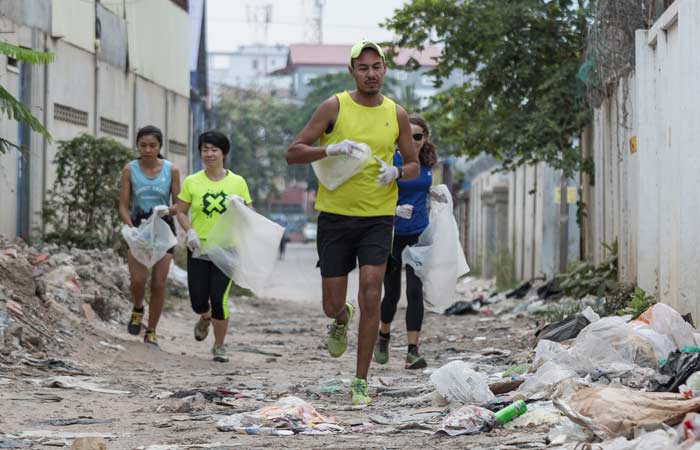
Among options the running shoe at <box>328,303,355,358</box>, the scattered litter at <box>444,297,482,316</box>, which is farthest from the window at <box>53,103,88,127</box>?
the running shoe at <box>328,303,355,358</box>

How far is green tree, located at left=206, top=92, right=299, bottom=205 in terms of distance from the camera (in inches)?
2889

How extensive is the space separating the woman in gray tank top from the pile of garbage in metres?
0.70

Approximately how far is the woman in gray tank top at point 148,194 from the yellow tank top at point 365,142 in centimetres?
337

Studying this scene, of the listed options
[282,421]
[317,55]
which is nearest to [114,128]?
[282,421]

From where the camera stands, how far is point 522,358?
29.7 ft

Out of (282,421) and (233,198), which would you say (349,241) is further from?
(233,198)

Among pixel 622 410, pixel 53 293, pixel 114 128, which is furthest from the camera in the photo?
pixel 114 128

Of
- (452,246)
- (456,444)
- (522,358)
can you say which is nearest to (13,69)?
(452,246)

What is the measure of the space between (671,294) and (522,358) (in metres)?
1.21

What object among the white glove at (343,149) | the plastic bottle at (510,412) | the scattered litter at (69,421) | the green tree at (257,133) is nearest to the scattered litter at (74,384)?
the scattered litter at (69,421)

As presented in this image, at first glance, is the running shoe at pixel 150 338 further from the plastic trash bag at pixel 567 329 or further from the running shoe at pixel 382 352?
the plastic trash bag at pixel 567 329

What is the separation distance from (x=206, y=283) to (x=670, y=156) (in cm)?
372

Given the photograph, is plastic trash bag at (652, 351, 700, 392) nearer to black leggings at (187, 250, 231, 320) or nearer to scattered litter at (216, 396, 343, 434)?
scattered litter at (216, 396, 343, 434)

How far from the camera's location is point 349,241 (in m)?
7.54
